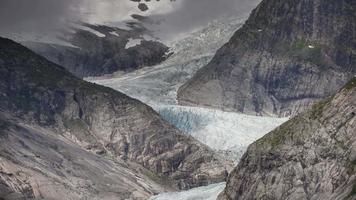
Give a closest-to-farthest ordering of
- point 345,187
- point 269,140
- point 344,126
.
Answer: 1. point 345,187
2. point 344,126
3. point 269,140

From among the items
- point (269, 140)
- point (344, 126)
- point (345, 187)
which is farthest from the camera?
point (269, 140)

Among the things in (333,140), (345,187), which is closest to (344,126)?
(333,140)

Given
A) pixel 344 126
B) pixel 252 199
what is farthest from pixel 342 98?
pixel 252 199

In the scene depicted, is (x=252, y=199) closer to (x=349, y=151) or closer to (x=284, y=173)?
(x=284, y=173)

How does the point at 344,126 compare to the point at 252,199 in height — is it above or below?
above

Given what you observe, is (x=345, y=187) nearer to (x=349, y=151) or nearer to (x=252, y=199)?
(x=349, y=151)

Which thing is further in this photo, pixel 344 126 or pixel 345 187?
pixel 344 126
